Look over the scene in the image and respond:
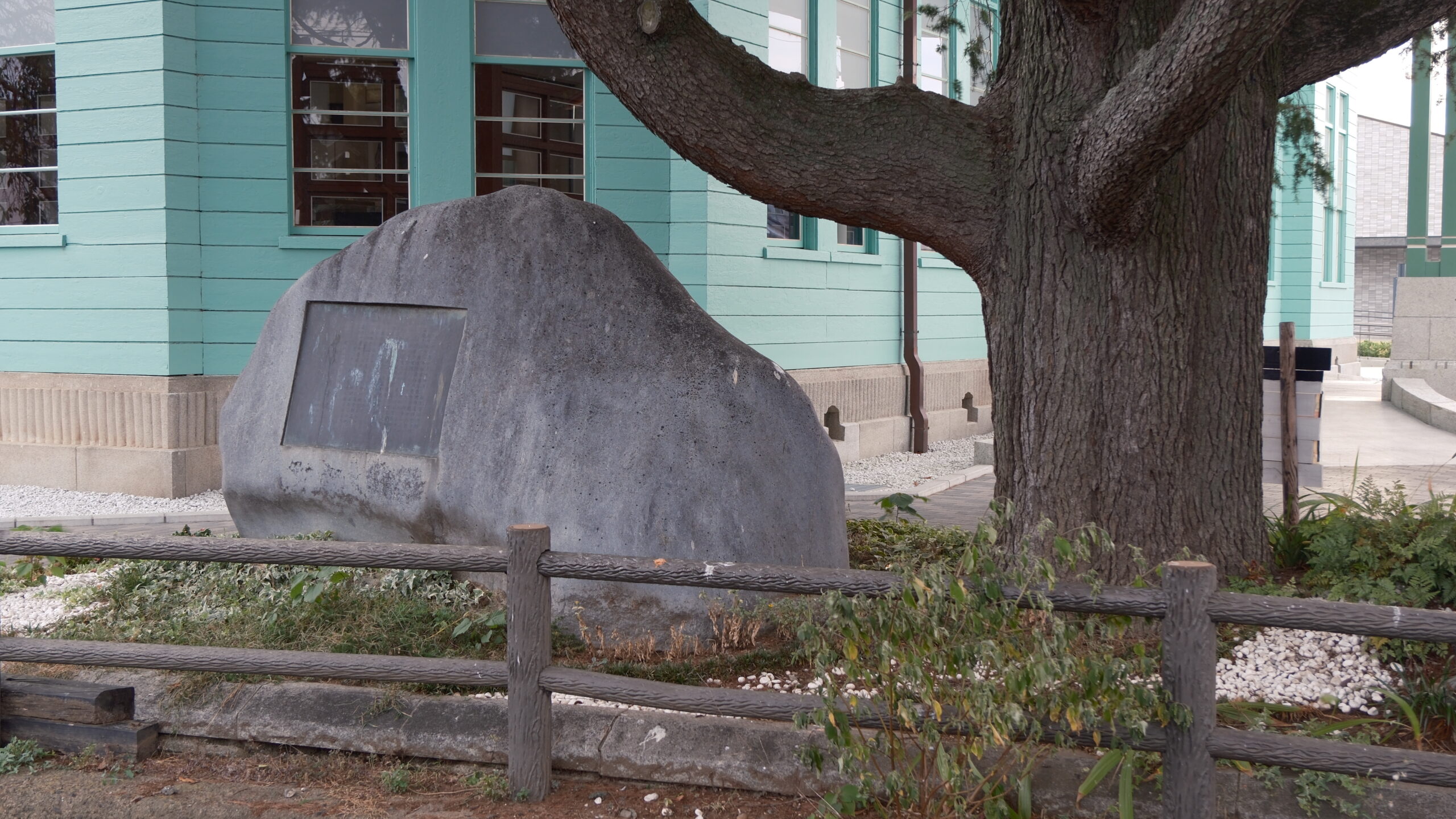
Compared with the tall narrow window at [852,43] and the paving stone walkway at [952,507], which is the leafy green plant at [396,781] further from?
the tall narrow window at [852,43]

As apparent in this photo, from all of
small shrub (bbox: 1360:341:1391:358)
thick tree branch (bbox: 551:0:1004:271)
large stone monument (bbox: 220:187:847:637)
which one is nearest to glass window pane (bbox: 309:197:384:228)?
large stone monument (bbox: 220:187:847:637)

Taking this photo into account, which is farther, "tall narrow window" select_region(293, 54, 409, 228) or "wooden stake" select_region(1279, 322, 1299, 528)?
"tall narrow window" select_region(293, 54, 409, 228)

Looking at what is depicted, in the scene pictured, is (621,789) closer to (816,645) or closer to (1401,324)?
(816,645)

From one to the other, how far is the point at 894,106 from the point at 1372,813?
3198mm

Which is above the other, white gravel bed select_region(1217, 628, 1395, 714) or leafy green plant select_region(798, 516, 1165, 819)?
leafy green plant select_region(798, 516, 1165, 819)

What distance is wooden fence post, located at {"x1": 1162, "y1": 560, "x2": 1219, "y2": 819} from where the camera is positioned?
354 cm

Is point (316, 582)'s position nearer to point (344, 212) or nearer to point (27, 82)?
point (344, 212)

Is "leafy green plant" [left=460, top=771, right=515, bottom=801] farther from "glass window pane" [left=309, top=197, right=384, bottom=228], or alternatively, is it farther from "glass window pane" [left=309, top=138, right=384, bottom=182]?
"glass window pane" [left=309, top=138, right=384, bottom=182]

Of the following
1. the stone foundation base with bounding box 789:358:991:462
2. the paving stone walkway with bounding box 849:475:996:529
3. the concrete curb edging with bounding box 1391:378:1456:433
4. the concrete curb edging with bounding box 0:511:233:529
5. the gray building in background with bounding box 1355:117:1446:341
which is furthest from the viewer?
the gray building in background with bounding box 1355:117:1446:341

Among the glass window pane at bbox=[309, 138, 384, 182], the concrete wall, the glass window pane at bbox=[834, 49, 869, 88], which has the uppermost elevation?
the concrete wall

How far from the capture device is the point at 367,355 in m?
6.11

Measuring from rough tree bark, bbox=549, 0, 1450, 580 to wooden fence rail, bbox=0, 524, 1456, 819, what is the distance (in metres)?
1.45

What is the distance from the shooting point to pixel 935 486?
11055 millimetres

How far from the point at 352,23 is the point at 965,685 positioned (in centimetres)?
916
